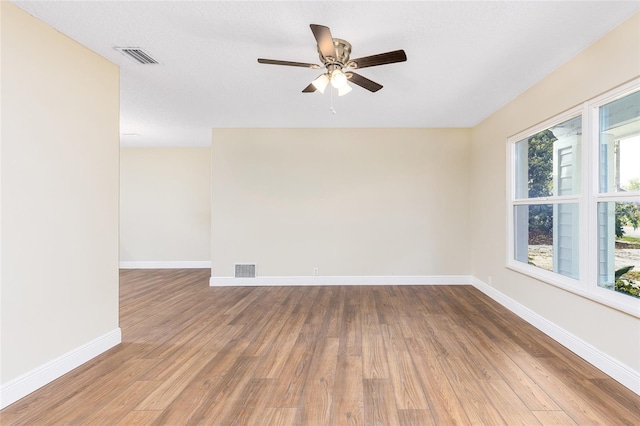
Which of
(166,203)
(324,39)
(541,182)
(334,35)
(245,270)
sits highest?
(334,35)

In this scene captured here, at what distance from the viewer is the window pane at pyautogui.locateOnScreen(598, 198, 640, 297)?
2137 millimetres

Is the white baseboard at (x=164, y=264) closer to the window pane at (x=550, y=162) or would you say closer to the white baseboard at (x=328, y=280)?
the white baseboard at (x=328, y=280)

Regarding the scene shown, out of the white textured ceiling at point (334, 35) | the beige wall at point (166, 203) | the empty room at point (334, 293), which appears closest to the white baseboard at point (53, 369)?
the empty room at point (334, 293)

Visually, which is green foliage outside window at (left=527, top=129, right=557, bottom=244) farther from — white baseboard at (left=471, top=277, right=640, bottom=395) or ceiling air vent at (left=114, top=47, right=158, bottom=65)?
ceiling air vent at (left=114, top=47, right=158, bottom=65)

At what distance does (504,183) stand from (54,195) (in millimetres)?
4775

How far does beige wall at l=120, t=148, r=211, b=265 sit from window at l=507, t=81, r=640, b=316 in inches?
236

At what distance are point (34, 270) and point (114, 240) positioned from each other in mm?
693

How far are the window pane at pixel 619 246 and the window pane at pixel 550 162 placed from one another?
0.40m

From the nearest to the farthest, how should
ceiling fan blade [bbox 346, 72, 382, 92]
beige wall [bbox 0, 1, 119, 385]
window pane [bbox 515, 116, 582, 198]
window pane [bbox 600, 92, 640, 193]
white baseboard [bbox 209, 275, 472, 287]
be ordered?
beige wall [bbox 0, 1, 119, 385]
window pane [bbox 600, 92, 640, 193]
ceiling fan blade [bbox 346, 72, 382, 92]
window pane [bbox 515, 116, 582, 198]
white baseboard [bbox 209, 275, 472, 287]

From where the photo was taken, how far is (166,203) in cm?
640

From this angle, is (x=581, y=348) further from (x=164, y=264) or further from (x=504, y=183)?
(x=164, y=264)

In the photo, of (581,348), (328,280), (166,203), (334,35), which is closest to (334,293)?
(328,280)

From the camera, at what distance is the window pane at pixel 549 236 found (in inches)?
106

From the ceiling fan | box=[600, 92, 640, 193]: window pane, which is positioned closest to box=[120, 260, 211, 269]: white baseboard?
the ceiling fan
